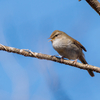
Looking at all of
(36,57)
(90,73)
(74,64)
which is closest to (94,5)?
(74,64)

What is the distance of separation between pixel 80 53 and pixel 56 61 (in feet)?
4.09

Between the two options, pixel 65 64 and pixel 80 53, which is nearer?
pixel 65 64

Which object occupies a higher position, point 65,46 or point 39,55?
point 65,46

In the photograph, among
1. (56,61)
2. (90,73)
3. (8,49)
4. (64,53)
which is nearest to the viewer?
(8,49)

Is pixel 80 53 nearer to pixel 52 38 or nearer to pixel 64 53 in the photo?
pixel 64 53

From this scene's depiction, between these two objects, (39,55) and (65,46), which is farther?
(65,46)

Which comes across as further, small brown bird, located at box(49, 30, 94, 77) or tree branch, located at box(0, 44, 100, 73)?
small brown bird, located at box(49, 30, 94, 77)

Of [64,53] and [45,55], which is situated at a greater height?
[64,53]

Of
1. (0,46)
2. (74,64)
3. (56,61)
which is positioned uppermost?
(0,46)

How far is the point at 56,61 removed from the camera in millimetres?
2410

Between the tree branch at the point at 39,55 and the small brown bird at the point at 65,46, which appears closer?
the tree branch at the point at 39,55

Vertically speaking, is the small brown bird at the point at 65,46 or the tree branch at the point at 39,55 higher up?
the small brown bird at the point at 65,46

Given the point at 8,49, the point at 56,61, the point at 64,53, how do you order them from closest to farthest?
the point at 8,49, the point at 56,61, the point at 64,53

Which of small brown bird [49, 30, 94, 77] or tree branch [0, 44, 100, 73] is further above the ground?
small brown bird [49, 30, 94, 77]
